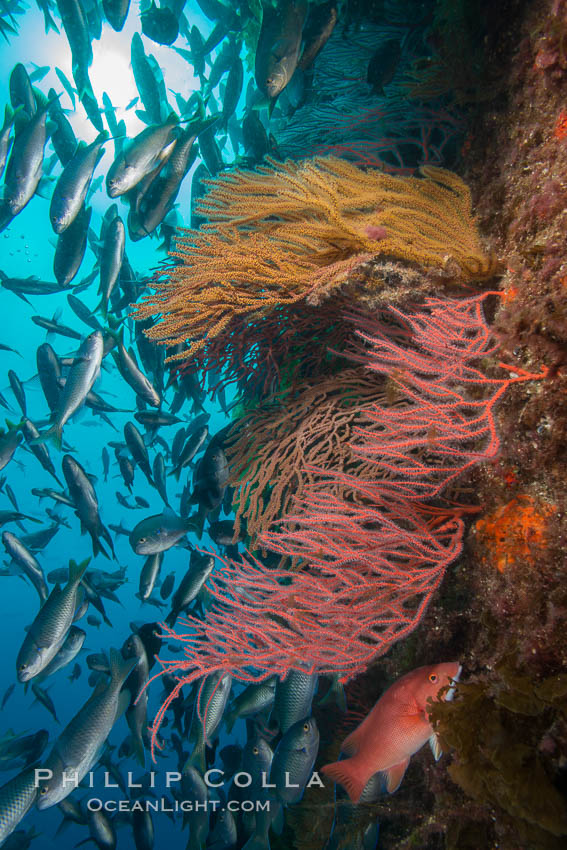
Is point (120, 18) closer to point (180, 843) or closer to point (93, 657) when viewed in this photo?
point (93, 657)

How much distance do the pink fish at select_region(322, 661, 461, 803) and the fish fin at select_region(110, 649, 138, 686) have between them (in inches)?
84.8

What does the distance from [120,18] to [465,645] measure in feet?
20.7

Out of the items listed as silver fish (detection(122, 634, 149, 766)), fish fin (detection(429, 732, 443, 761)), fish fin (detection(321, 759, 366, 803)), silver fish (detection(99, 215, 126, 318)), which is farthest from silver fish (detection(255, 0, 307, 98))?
silver fish (detection(122, 634, 149, 766))

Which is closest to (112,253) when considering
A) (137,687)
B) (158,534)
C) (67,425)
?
(158,534)

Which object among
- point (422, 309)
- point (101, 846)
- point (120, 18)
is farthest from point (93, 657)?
point (120, 18)

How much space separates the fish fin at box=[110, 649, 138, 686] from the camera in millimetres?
3469

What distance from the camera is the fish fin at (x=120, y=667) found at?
11.4 feet

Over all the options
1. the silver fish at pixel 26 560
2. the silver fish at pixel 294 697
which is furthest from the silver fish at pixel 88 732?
the silver fish at pixel 26 560

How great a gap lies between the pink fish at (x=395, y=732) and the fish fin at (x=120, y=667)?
2153 millimetres

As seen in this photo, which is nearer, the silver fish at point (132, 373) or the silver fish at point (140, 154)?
the silver fish at point (140, 154)

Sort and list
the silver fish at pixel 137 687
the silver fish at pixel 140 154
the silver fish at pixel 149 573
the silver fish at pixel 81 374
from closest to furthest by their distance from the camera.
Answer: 1. the silver fish at pixel 140 154
2. the silver fish at pixel 137 687
3. the silver fish at pixel 81 374
4. the silver fish at pixel 149 573

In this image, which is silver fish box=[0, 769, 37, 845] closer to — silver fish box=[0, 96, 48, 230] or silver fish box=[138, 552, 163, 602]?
silver fish box=[138, 552, 163, 602]

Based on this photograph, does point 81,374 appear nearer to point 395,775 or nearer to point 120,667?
point 120,667

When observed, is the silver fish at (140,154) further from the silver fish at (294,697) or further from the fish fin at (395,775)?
the fish fin at (395,775)
